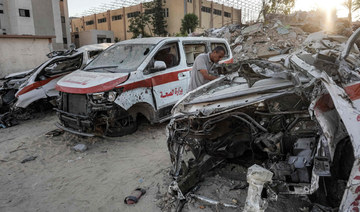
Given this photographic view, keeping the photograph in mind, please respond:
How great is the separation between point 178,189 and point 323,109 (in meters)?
1.75

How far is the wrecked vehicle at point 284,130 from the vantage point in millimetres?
2168

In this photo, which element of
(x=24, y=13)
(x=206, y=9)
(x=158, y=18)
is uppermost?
(x=206, y=9)

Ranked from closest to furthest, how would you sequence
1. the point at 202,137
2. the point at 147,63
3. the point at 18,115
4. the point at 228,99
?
1. the point at 228,99
2. the point at 202,137
3. the point at 147,63
4. the point at 18,115

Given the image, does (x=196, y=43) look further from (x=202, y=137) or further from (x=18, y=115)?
(x=18, y=115)

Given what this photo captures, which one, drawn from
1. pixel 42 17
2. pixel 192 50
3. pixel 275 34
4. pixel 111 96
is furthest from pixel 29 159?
pixel 42 17

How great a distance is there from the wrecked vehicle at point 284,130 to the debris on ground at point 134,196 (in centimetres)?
52

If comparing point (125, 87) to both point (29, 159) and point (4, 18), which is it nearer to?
point (29, 159)

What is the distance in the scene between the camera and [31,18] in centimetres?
2233

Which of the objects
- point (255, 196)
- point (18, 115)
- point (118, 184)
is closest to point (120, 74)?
point (118, 184)

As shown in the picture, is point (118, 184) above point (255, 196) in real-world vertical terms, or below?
below

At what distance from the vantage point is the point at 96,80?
15.6 ft

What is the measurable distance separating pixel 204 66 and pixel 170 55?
1.26 m

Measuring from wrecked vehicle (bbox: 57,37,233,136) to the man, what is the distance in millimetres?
793

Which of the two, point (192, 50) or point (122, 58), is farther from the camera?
point (192, 50)
